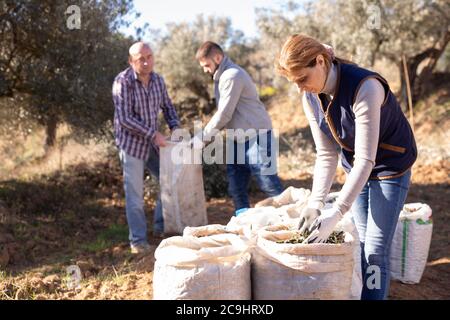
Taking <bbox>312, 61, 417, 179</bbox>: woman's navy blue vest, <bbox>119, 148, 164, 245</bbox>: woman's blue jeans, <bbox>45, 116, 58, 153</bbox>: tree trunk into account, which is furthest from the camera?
<bbox>45, 116, 58, 153</bbox>: tree trunk

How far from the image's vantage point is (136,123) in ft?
16.5

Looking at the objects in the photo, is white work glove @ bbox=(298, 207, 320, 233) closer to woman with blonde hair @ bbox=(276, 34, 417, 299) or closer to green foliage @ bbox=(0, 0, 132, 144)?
woman with blonde hair @ bbox=(276, 34, 417, 299)

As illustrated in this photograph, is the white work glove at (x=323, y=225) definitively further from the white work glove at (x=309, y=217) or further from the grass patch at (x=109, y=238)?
the grass patch at (x=109, y=238)

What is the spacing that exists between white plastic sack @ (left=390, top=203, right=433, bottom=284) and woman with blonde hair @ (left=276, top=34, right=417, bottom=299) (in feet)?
3.97

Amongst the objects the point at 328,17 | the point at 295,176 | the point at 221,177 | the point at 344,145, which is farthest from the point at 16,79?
the point at 328,17

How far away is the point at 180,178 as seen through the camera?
5.40 metres

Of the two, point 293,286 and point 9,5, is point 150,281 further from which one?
point 9,5

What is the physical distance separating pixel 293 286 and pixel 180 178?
2.78 m

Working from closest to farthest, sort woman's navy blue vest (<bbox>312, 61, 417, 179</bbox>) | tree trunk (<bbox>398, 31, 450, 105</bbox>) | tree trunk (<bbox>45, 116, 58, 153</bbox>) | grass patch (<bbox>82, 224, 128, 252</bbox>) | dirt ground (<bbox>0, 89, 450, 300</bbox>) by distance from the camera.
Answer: woman's navy blue vest (<bbox>312, 61, 417, 179</bbox>) → dirt ground (<bbox>0, 89, 450, 300</bbox>) → grass patch (<bbox>82, 224, 128, 252</bbox>) → tree trunk (<bbox>45, 116, 58, 153</bbox>) → tree trunk (<bbox>398, 31, 450, 105</bbox>)

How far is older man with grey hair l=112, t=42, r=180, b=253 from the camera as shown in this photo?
5.02 m

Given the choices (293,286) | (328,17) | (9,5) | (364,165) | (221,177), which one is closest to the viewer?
(364,165)

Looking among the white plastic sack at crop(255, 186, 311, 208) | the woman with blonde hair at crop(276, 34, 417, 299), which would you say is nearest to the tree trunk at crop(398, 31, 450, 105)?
the white plastic sack at crop(255, 186, 311, 208)

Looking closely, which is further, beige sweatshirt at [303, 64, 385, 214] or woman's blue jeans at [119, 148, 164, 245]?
woman's blue jeans at [119, 148, 164, 245]

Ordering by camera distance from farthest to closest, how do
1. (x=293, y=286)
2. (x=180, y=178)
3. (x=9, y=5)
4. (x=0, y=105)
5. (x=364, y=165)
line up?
(x=0, y=105) → (x=9, y=5) → (x=180, y=178) → (x=293, y=286) → (x=364, y=165)
